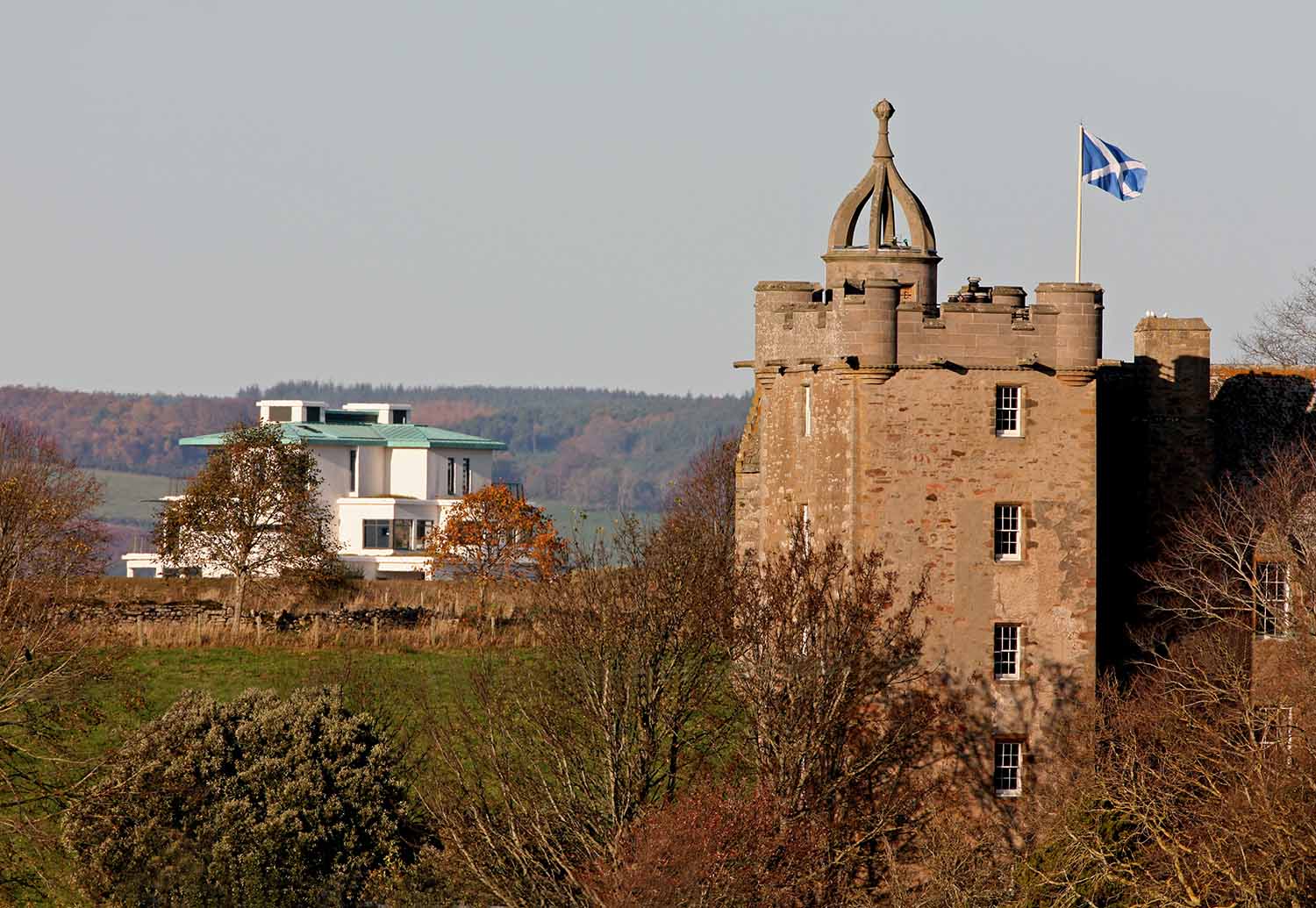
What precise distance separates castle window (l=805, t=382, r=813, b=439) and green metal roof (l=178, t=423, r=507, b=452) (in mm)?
88157

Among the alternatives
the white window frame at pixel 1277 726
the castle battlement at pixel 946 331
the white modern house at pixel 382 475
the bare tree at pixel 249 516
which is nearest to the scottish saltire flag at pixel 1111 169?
the castle battlement at pixel 946 331

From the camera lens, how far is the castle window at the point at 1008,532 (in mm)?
44438

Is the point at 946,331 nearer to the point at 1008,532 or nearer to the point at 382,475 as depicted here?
the point at 1008,532

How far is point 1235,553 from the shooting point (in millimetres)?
46625

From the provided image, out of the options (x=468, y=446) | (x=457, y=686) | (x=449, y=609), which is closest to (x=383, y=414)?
(x=468, y=446)

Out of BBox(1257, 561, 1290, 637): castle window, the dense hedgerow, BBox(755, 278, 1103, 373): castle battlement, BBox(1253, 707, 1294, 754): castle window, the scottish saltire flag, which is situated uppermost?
the scottish saltire flag

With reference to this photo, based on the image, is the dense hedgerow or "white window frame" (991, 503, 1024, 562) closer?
the dense hedgerow

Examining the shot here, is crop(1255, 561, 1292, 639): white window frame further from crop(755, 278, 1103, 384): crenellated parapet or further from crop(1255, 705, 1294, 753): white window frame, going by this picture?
crop(755, 278, 1103, 384): crenellated parapet

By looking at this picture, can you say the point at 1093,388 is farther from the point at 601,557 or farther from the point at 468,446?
the point at 468,446

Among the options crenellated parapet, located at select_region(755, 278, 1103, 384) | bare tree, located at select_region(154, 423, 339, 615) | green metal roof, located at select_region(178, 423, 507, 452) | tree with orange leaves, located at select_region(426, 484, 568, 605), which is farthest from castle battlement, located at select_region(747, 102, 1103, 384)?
green metal roof, located at select_region(178, 423, 507, 452)

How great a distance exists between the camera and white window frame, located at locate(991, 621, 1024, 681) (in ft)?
145

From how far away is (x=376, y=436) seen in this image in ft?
456

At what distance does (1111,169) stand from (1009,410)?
636 cm

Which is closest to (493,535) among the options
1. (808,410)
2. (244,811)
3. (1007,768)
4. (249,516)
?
(249,516)
